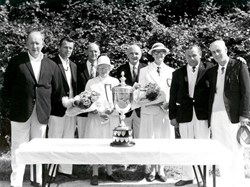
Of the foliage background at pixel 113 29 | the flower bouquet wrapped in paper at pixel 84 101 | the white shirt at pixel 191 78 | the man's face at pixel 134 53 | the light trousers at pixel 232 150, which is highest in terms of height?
the foliage background at pixel 113 29

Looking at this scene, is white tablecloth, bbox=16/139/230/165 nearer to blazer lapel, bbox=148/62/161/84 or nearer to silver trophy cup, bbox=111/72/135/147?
silver trophy cup, bbox=111/72/135/147

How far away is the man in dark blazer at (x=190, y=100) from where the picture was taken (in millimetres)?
6367

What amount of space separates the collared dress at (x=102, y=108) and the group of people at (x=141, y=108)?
16 mm

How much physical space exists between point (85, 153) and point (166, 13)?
7.08 m

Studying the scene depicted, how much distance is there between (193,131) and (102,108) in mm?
1447

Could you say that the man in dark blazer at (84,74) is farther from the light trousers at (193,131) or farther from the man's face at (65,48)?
the light trousers at (193,131)

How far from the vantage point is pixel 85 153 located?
14.9ft

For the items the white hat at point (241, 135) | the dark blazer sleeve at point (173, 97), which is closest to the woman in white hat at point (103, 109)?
the dark blazer sleeve at point (173, 97)

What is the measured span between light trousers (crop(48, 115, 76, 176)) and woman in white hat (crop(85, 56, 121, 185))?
0.33 meters

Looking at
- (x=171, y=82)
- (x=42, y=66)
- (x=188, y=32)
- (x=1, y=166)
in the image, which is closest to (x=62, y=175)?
(x=1, y=166)

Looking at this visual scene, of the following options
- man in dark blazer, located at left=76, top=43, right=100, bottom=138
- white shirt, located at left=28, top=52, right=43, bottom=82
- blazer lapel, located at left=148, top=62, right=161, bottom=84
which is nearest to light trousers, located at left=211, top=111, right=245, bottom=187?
blazer lapel, located at left=148, top=62, right=161, bottom=84

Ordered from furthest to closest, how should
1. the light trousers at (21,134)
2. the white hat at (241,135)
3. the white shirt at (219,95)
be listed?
the light trousers at (21,134), the white shirt at (219,95), the white hat at (241,135)

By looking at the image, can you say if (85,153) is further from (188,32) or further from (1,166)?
(188,32)

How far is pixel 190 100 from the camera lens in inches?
253
